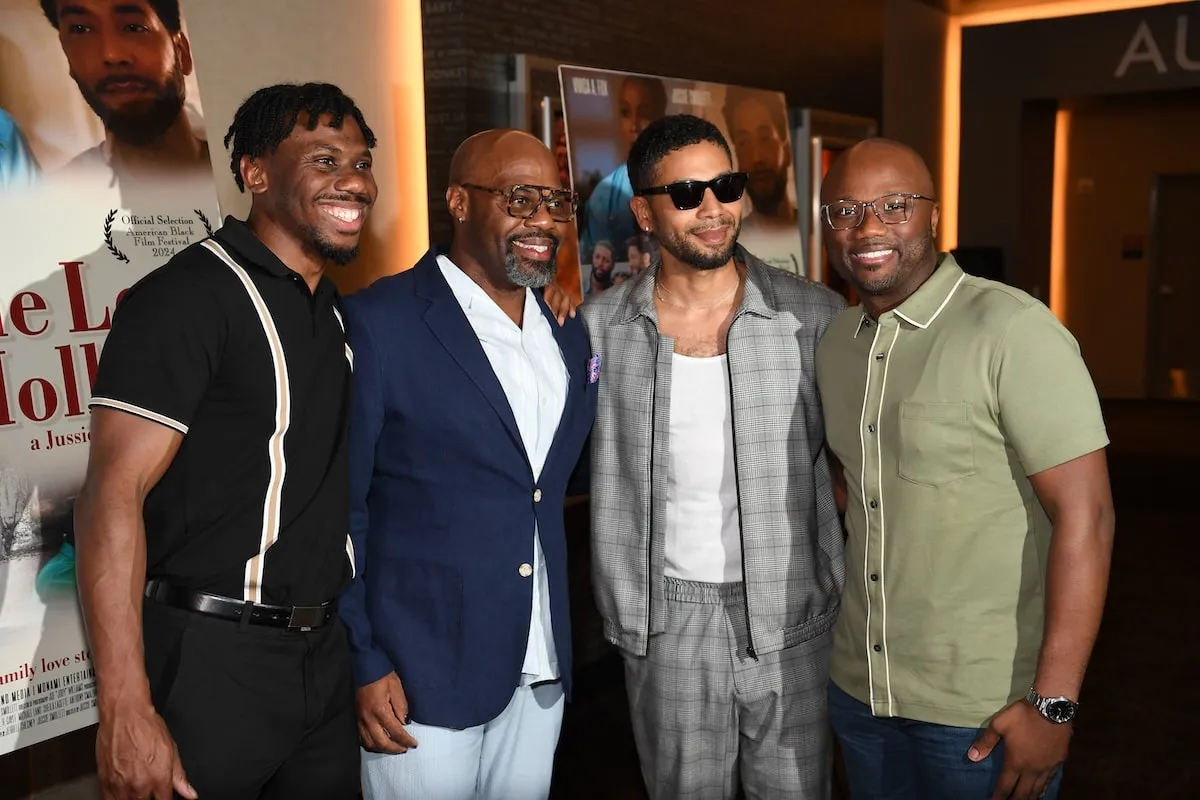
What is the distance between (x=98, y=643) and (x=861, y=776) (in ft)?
5.06

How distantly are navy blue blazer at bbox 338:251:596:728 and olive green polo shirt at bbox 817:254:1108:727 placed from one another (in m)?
0.77

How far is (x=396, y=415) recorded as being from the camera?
7.48 feet

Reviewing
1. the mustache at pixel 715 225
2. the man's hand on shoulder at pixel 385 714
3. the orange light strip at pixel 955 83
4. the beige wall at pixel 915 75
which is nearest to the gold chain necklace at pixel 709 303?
the mustache at pixel 715 225

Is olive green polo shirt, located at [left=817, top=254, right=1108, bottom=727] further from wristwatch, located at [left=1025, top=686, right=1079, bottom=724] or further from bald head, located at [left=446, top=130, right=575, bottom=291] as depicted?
bald head, located at [left=446, top=130, right=575, bottom=291]

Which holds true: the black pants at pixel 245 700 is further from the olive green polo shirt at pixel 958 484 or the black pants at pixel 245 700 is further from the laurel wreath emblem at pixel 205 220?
the laurel wreath emblem at pixel 205 220

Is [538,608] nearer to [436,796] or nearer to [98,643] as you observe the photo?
Result: [436,796]

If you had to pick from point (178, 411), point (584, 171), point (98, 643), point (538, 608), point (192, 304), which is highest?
point (584, 171)

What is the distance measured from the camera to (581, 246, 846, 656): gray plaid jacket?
243 cm

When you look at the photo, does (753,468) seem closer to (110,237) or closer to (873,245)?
(873,245)

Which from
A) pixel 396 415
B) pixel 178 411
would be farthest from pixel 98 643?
pixel 396 415

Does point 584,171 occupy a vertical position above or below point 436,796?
above

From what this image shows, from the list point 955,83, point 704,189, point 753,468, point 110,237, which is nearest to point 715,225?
point 704,189

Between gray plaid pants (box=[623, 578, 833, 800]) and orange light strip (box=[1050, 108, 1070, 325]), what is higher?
orange light strip (box=[1050, 108, 1070, 325])

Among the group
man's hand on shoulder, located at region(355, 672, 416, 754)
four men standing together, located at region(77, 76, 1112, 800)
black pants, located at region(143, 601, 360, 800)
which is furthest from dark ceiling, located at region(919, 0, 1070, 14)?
black pants, located at region(143, 601, 360, 800)
